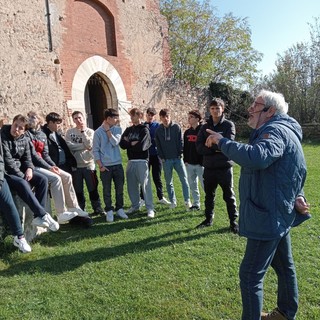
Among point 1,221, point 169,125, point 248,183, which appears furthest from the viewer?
point 169,125

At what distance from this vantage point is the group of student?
479cm

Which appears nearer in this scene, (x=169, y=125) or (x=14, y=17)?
(x=169, y=125)

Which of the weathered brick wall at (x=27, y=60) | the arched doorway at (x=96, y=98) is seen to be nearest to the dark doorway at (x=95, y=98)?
the arched doorway at (x=96, y=98)

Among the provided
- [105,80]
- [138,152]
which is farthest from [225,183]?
[105,80]

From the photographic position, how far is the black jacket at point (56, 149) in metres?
5.80

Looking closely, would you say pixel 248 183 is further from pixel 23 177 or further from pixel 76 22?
pixel 76 22

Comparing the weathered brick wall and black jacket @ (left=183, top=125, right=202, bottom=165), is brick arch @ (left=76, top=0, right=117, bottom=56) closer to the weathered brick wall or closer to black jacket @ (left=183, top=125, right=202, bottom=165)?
the weathered brick wall

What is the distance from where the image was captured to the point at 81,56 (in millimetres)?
12688

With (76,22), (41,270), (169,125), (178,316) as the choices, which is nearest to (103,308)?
(178,316)

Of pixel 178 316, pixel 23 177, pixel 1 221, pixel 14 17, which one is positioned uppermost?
pixel 14 17

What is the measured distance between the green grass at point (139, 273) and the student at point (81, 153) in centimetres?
85

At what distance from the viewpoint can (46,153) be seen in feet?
18.4

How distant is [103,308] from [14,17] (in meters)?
9.96

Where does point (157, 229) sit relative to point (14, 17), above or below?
below
